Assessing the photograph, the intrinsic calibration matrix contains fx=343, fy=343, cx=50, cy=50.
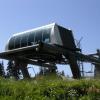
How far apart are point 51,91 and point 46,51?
15.3m

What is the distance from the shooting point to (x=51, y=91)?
7840mm

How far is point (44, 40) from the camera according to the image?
23.9 metres

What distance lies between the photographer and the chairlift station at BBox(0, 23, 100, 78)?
940 inches

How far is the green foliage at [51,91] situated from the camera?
24.7 feet

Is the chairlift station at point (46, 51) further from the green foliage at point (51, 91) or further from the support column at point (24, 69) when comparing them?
the green foliage at point (51, 91)

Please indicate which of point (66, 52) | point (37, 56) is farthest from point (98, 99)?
point (37, 56)

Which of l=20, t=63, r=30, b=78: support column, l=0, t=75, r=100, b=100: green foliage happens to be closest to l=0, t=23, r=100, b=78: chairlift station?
l=20, t=63, r=30, b=78: support column

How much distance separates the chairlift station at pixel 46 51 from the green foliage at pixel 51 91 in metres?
13.8

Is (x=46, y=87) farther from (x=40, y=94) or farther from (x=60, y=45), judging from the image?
(x=60, y=45)

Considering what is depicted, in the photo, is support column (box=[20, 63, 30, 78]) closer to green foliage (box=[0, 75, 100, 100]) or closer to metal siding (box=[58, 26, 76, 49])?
metal siding (box=[58, 26, 76, 49])

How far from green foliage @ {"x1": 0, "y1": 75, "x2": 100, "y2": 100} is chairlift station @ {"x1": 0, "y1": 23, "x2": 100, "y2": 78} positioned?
13770 millimetres

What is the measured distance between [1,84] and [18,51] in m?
16.5

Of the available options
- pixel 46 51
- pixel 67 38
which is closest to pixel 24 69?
pixel 46 51

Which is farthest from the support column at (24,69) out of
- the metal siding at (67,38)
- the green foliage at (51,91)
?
the green foliage at (51,91)
